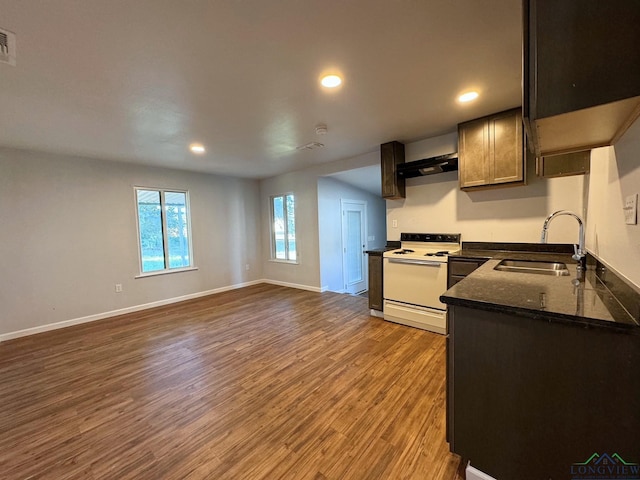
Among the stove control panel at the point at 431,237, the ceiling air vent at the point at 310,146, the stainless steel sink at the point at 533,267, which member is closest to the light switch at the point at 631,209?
the stainless steel sink at the point at 533,267

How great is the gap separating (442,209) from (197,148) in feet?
11.4

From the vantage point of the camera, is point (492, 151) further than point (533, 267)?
Yes

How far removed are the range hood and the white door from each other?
228 centimetres

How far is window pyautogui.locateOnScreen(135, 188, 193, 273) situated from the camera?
15.2 ft

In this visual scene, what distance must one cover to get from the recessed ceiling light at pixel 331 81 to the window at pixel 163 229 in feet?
12.9

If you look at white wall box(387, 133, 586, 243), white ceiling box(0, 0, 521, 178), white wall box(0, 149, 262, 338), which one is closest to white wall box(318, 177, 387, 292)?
white wall box(387, 133, 586, 243)

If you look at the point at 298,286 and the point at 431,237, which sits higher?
the point at 431,237

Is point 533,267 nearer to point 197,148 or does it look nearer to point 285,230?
point 197,148

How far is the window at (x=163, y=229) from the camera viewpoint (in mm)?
4625

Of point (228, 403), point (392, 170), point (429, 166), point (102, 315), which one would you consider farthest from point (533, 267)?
point (102, 315)

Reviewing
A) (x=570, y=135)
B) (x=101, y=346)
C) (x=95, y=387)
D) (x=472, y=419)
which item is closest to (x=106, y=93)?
(x=95, y=387)

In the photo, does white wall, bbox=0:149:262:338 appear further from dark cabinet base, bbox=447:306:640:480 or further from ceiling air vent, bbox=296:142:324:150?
dark cabinet base, bbox=447:306:640:480

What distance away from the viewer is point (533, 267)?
2270mm

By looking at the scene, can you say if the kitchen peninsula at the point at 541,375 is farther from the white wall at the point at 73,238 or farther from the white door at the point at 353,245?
the white wall at the point at 73,238
